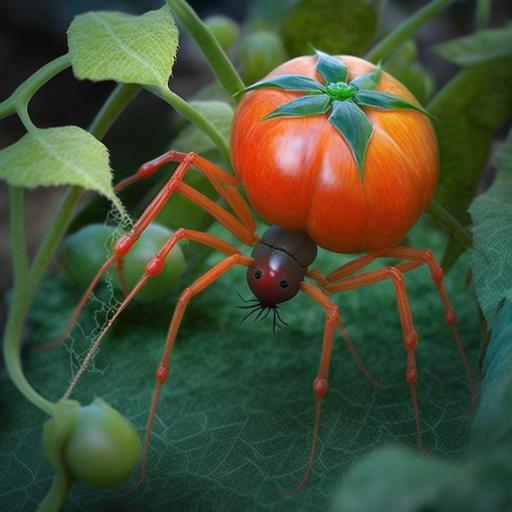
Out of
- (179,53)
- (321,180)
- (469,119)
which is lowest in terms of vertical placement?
(179,53)

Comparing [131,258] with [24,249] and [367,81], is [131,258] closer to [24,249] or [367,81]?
[24,249]

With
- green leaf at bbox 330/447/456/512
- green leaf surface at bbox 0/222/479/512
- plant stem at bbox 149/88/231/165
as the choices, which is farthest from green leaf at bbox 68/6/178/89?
green leaf at bbox 330/447/456/512

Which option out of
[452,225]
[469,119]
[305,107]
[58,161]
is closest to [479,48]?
[469,119]

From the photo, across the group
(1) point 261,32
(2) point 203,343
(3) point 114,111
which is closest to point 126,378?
(2) point 203,343

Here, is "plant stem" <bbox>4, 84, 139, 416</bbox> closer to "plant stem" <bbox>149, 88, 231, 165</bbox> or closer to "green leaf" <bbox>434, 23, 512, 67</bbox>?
"plant stem" <bbox>149, 88, 231, 165</bbox>

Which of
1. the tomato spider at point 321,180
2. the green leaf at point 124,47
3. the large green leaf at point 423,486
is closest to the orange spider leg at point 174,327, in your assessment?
the tomato spider at point 321,180

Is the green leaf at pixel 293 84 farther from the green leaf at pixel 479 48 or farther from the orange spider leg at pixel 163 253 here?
the green leaf at pixel 479 48

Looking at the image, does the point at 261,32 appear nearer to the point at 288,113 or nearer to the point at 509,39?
the point at 509,39

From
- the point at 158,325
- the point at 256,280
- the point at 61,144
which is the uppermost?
the point at 61,144
